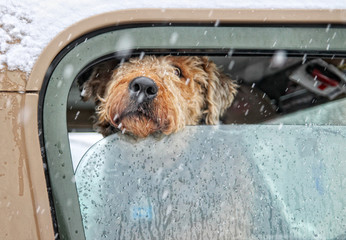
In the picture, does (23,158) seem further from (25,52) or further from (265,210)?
(265,210)

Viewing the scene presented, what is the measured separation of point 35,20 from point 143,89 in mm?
816

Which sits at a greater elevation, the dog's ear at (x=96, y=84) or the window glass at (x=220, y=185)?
the dog's ear at (x=96, y=84)

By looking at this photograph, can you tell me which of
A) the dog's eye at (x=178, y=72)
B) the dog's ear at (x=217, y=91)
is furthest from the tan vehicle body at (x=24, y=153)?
the dog's ear at (x=217, y=91)

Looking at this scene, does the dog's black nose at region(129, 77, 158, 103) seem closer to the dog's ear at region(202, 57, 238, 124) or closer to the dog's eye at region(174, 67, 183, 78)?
the dog's eye at region(174, 67, 183, 78)

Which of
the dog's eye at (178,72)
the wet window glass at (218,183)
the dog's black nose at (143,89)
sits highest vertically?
the dog's eye at (178,72)

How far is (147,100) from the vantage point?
6.51 ft

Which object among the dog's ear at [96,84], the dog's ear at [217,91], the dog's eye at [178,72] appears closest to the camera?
the dog's ear at [96,84]

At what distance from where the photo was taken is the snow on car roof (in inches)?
46.6

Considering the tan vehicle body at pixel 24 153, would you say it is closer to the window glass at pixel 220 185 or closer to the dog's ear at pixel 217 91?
the window glass at pixel 220 185

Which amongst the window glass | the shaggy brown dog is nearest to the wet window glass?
the window glass

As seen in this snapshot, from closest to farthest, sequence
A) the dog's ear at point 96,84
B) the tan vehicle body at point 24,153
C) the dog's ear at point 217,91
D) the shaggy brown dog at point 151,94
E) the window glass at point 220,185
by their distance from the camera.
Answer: the tan vehicle body at point 24,153
the window glass at point 220,185
the shaggy brown dog at point 151,94
the dog's ear at point 96,84
the dog's ear at point 217,91

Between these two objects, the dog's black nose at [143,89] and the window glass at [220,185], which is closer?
the window glass at [220,185]

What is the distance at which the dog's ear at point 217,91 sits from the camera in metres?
2.46

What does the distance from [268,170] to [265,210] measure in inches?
5.4
